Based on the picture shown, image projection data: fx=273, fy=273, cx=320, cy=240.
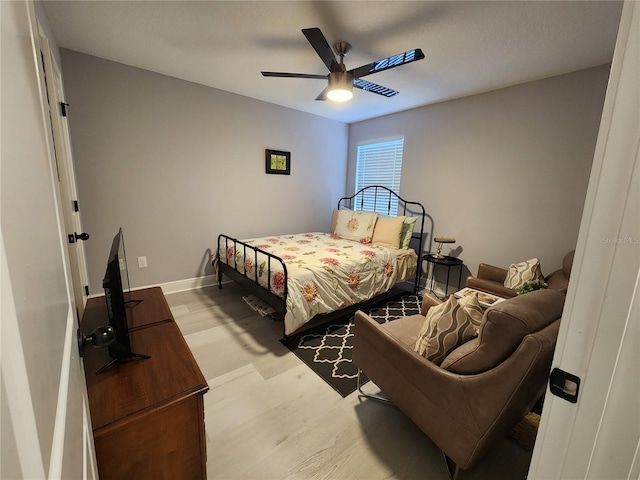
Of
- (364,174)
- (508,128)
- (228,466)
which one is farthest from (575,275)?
(364,174)

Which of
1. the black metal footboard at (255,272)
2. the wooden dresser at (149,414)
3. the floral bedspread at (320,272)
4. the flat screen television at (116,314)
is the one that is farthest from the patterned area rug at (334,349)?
the flat screen television at (116,314)

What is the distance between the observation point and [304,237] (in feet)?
13.0

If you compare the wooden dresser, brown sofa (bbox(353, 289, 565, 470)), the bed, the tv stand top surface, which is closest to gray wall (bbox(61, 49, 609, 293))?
the bed

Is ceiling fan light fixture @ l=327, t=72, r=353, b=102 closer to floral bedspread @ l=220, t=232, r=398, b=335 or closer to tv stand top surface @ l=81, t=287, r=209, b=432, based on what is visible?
floral bedspread @ l=220, t=232, r=398, b=335

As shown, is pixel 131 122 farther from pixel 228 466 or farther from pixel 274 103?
pixel 228 466

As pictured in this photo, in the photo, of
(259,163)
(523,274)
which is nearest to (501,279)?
(523,274)

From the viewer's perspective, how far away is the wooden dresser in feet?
2.94

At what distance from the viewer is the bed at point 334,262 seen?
7.80ft

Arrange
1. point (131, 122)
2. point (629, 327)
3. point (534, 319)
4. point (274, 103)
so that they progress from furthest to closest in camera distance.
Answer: point (274, 103) < point (131, 122) < point (534, 319) < point (629, 327)

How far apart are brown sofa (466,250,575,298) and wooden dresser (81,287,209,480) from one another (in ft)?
8.48

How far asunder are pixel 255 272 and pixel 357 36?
7.19ft

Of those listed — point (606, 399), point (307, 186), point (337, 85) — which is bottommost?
point (606, 399)

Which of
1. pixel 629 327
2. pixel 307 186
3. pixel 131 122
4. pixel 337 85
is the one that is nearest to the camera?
pixel 629 327

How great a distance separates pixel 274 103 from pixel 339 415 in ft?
12.2
